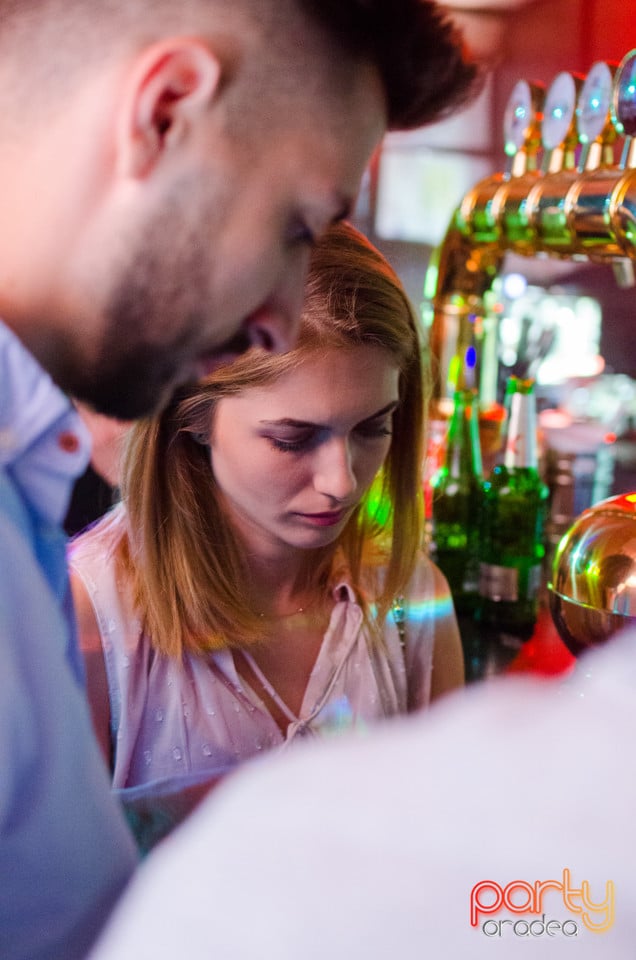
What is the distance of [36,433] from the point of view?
0.53 meters

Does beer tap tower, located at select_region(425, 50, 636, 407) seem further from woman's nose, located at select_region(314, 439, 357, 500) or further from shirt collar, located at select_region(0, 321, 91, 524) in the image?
shirt collar, located at select_region(0, 321, 91, 524)

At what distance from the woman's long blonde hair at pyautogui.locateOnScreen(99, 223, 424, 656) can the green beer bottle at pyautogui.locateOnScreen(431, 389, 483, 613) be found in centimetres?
37

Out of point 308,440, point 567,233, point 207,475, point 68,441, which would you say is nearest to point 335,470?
point 308,440

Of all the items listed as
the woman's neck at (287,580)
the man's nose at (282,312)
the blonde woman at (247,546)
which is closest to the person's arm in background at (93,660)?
the blonde woman at (247,546)

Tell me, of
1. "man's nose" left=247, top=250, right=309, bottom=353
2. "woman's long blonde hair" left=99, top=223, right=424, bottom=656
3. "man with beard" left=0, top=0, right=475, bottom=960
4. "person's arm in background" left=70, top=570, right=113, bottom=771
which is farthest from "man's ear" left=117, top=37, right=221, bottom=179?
"person's arm in background" left=70, top=570, right=113, bottom=771

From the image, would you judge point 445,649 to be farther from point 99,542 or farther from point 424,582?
point 99,542

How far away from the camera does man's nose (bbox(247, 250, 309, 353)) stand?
56 centimetres

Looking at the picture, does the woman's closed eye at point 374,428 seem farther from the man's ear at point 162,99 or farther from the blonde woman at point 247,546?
the man's ear at point 162,99

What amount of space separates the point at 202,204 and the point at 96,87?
77 mm

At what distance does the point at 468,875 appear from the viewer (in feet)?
1.08

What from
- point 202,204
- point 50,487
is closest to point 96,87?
point 202,204

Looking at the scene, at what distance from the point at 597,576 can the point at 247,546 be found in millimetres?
356

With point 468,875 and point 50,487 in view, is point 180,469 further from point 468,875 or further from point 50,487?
point 468,875

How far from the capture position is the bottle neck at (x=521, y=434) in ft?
4.37
